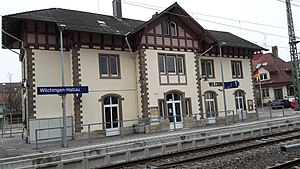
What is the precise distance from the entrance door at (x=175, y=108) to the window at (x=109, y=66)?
417cm

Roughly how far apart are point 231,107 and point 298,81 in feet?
22.2

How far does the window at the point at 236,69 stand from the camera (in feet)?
91.2

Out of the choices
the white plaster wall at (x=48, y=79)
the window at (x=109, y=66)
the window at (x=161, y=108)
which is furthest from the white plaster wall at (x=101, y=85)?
the window at (x=161, y=108)

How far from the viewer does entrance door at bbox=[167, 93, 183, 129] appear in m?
22.0

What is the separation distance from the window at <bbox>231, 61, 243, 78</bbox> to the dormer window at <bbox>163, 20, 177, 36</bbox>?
24.1ft

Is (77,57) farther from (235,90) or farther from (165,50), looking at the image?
(235,90)

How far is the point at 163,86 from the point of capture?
21844 millimetres

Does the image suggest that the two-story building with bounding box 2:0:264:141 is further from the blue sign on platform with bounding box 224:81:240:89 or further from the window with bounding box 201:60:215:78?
the blue sign on platform with bounding box 224:81:240:89

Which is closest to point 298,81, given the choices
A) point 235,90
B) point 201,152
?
point 235,90

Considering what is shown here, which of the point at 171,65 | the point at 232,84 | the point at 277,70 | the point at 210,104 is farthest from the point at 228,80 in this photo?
the point at 277,70

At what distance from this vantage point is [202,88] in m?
24.9

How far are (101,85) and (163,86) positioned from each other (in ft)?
14.4

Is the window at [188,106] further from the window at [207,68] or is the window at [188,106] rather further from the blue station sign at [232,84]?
the window at [207,68]

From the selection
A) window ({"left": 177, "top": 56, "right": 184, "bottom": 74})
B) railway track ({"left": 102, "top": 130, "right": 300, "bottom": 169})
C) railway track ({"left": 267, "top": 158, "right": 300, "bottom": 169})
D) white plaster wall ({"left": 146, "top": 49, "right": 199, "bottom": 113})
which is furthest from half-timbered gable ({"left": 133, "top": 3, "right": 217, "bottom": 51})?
railway track ({"left": 267, "top": 158, "right": 300, "bottom": 169})
